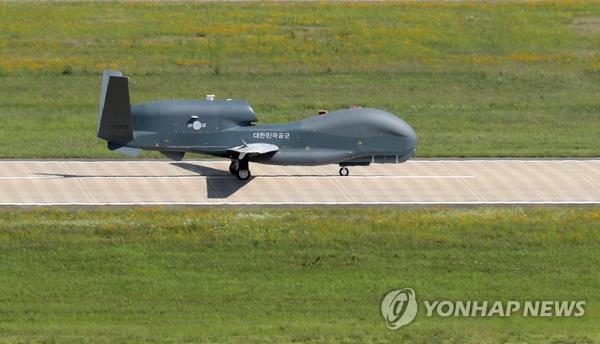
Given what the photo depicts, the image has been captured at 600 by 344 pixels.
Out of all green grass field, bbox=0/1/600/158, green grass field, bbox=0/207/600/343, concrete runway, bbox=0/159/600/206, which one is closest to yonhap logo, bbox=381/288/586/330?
green grass field, bbox=0/207/600/343

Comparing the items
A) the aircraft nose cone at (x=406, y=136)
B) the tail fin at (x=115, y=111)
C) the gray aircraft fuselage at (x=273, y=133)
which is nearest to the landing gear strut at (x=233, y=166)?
the gray aircraft fuselage at (x=273, y=133)

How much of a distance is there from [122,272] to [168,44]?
1610 inches

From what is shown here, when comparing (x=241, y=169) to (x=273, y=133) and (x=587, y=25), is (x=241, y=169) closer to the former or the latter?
(x=273, y=133)

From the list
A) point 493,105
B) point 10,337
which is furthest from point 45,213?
point 493,105

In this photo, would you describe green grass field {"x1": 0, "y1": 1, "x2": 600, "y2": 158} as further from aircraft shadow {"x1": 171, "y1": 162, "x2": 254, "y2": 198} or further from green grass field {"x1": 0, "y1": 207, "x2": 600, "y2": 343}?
green grass field {"x1": 0, "y1": 207, "x2": 600, "y2": 343}

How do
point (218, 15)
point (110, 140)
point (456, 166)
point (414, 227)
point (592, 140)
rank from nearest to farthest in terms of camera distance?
point (414, 227)
point (110, 140)
point (456, 166)
point (592, 140)
point (218, 15)

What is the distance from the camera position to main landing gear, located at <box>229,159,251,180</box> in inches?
2378

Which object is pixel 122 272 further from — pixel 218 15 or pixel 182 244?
pixel 218 15

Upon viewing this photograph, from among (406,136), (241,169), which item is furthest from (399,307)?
(406,136)

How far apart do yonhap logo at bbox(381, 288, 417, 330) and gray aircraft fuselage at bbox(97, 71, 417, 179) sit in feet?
42.4

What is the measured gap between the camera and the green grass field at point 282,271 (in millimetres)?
45344

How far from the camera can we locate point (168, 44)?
293 ft

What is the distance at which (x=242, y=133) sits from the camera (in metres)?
60.6

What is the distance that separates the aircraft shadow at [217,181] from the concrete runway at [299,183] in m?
0.04
